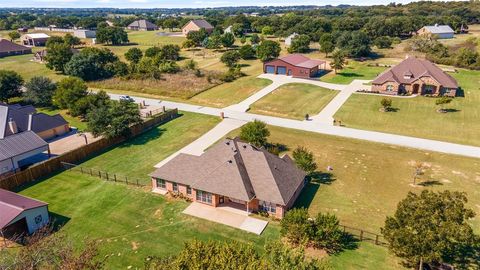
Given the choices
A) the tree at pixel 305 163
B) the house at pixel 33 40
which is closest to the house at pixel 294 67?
the tree at pixel 305 163

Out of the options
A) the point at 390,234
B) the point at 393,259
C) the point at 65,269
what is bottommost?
the point at 393,259

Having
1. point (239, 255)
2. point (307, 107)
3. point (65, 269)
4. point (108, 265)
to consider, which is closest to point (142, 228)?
point (108, 265)

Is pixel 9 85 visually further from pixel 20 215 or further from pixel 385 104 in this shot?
pixel 385 104

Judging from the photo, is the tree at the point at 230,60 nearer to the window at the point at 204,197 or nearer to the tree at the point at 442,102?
the tree at the point at 442,102

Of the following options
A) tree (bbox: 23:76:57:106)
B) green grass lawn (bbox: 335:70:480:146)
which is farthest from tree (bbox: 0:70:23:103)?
green grass lawn (bbox: 335:70:480:146)

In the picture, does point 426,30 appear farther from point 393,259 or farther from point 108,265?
point 108,265

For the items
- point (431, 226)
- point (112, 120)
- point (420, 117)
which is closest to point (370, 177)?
point (431, 226)

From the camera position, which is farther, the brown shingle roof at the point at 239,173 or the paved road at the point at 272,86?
the paved road at the point at 272,86
